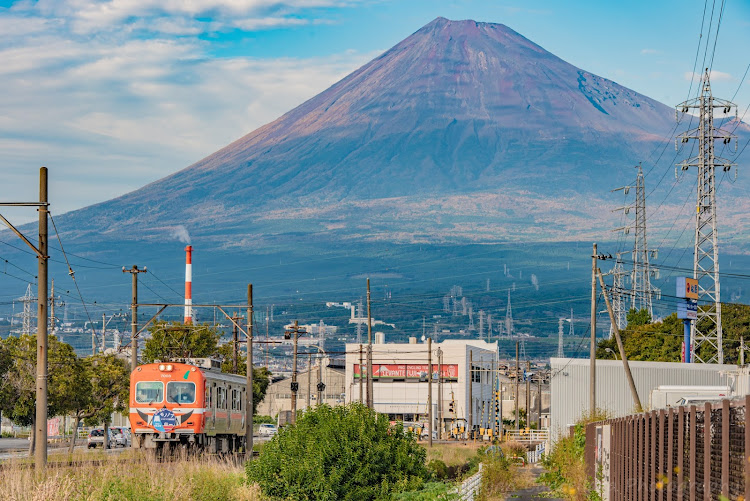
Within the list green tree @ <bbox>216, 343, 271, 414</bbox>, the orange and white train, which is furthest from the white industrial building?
the orange and white train

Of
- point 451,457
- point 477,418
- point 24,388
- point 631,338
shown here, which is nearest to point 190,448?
point 451,457

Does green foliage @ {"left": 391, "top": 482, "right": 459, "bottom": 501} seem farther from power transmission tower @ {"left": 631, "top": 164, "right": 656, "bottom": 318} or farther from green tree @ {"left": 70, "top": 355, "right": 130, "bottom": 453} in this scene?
power transmission tower @ {"left": 631, "top": 164, "right": 656, "bottom": 318}

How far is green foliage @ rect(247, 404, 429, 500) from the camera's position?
81.7 ft

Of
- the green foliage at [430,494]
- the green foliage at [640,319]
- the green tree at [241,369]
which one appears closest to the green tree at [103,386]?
the green tree at [241,369]

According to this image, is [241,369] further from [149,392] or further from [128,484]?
[128,484]

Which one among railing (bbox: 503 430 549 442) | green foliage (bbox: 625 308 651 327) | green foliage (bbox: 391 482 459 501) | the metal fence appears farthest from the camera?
green foliage (bbox: 625 308 651 327)

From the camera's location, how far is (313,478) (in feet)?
81.8

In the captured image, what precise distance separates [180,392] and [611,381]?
28.7 metres

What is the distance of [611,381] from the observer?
5966 cm

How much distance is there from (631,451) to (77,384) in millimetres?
43535

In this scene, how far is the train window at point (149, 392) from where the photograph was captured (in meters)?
39.7

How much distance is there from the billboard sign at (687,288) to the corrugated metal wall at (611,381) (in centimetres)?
813

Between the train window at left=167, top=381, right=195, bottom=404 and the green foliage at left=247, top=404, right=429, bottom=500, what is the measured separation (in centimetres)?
1324

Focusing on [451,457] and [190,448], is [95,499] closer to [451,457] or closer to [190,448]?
[190,448]
